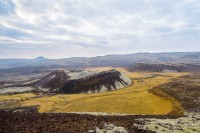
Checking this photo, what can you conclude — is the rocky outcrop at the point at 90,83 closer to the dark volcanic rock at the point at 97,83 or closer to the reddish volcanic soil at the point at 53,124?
the dark volcanic rock at the point at 97,83

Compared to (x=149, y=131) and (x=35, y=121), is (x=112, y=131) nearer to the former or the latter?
(x=149, y=131)

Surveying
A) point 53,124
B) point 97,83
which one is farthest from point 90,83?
point 53,124

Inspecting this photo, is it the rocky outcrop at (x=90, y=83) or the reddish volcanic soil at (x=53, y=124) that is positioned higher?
the reddish volcanic soil at (x=53, y=124)

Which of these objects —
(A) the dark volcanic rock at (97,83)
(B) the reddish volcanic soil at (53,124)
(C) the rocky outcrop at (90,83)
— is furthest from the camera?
(C) the rocky outcrop at (90,83)

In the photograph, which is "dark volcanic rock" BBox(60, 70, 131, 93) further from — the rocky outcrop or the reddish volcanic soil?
the reddish volcanic soil

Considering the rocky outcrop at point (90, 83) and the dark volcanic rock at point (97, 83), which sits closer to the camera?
the dark volcanic rock at point (97, 83)

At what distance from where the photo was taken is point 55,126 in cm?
3072

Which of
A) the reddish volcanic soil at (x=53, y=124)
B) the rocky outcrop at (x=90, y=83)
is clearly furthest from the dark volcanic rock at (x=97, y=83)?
the reddish volcanic soil at (x=53, y=124)

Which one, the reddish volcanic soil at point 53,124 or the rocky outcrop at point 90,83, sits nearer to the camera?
the reddish volcanic soil at point 53,124

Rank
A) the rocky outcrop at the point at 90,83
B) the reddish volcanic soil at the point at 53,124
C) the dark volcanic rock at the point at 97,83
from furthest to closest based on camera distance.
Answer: the rocky outcrop at the point at 90,83, the dark volcanic rock at the point at 97,83, the reddish volcanic soil at the point at 53,124

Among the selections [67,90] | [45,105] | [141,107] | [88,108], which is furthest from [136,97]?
[67,90]

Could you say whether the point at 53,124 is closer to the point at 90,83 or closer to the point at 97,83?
the point at 97,83

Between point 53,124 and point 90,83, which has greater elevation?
point 53,124

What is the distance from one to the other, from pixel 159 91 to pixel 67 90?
46.1 metres
